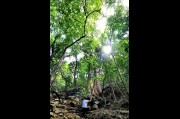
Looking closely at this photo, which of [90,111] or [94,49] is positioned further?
[94,49]

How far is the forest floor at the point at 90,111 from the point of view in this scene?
714 cm

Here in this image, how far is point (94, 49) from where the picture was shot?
31.7 ft

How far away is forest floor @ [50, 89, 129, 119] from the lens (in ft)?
23.4

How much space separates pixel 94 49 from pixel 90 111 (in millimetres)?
3075

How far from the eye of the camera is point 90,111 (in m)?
8.61

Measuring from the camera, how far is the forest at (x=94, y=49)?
712 centimetres

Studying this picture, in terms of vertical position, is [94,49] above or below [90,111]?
above

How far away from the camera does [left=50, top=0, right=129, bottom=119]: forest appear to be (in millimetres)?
7115
